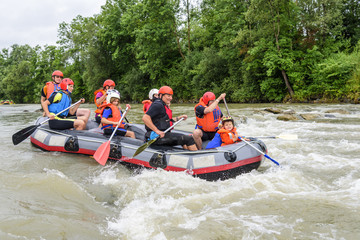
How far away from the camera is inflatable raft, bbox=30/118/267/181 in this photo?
13.2 ft

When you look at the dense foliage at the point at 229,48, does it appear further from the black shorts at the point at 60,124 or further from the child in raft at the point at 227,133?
the black shorts at the point at 60,124

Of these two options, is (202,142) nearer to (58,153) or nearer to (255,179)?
(255,179)

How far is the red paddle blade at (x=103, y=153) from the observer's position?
4573 millimetres

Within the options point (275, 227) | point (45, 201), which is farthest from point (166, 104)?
point (275, 227)

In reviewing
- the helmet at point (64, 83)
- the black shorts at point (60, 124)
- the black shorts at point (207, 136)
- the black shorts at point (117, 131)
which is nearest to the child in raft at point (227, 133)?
the black shorts at point (207, 136)

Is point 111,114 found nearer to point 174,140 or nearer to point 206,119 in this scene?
point 174,140

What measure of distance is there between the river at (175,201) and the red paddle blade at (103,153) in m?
0.21

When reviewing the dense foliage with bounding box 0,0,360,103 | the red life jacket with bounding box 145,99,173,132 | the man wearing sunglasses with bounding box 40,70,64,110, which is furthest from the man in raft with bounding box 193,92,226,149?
the dense foliage with bounding box 0,0,360,103

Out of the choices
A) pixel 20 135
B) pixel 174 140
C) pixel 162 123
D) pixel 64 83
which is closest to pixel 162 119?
pixel 162 123

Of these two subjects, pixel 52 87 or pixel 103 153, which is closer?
pixel 103 153

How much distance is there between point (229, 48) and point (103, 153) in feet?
58.4

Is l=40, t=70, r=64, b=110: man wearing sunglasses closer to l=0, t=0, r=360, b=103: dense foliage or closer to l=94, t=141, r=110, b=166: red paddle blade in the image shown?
l=94, t=141, r=110, b=166: red paddle blade

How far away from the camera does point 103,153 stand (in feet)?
15.3

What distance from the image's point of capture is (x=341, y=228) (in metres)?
2.62
